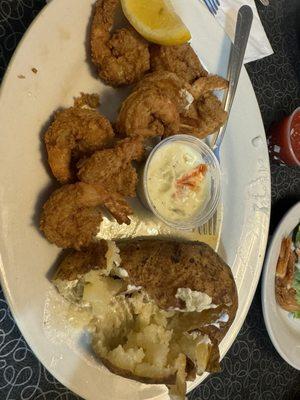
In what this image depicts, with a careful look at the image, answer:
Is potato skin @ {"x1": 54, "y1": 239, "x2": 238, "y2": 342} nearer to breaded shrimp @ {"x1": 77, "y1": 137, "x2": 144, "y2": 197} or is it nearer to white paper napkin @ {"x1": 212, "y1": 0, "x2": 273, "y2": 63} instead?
breaded shrimp @ {"x1": 77, "y1": 137, "x2": 144, "y2": 197}

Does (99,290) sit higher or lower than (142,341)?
higher

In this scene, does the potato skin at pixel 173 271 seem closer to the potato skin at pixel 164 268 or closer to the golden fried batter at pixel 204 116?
the potato skin at pixel 164 268

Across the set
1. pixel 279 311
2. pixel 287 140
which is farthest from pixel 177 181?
pixel 279 311

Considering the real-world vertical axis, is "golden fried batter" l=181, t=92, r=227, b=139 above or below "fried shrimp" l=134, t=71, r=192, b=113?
below

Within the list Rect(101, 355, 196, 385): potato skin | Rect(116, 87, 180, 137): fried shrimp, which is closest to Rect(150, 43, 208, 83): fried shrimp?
Rect(116, 87, 180, 137): fried shrimp

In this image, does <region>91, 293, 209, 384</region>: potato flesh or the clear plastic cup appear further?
the clear plastic cup

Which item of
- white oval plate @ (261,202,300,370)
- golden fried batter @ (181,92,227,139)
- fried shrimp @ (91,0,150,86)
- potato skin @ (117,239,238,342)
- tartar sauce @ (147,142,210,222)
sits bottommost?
white oval plate @ (261,202,300,370)

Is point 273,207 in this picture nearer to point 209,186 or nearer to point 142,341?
point 209,186
